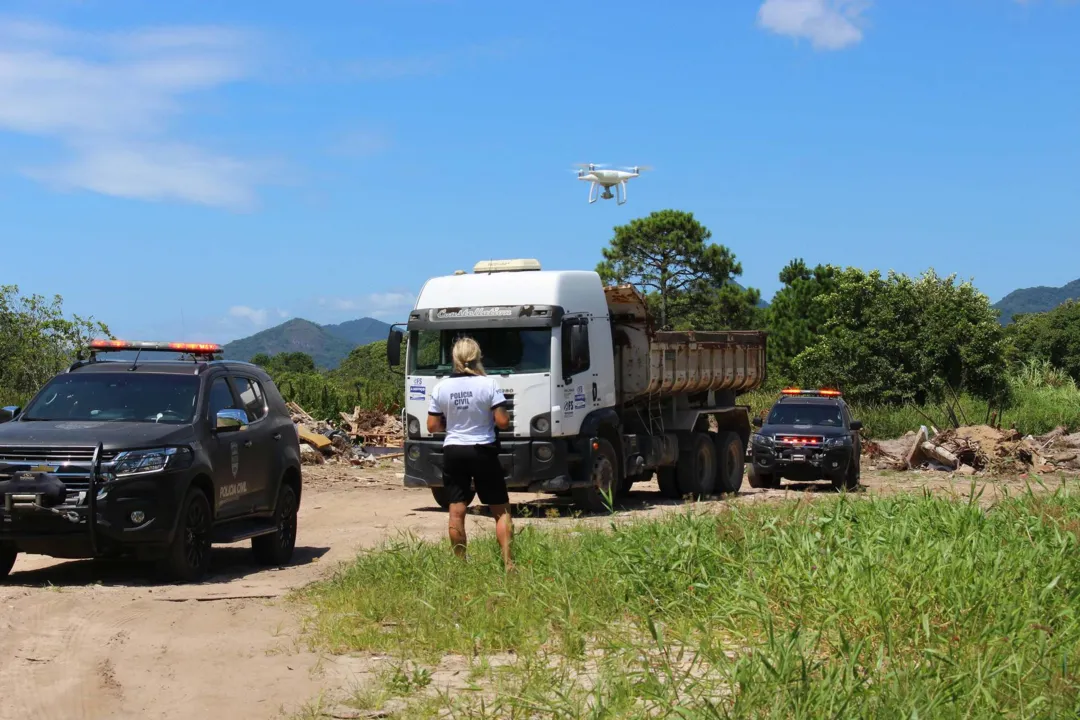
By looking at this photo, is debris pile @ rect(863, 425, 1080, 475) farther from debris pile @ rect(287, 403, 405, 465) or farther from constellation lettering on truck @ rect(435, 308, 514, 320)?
constellation lettering on truck @ rect(435, 308, 514, 320)

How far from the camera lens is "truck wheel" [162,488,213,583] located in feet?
34.3

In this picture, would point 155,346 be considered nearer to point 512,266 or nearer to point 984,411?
point 512,266

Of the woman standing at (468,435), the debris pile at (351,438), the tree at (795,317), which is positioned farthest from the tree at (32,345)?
the tree at (795,317)

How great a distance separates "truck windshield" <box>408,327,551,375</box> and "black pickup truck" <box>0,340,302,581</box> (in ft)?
14.5

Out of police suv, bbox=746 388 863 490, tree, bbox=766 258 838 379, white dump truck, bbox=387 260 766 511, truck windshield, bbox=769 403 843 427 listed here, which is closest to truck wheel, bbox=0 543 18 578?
white dump truck, bbox=387 260 766 511

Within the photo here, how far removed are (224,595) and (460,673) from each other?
3661 mm

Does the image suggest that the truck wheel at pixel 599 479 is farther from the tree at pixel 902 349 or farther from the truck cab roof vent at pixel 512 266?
the tree at pixel 902 349

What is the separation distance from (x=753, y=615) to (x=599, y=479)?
10.8m

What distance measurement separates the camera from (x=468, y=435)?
9.72 meters

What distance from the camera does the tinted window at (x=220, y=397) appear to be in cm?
1155

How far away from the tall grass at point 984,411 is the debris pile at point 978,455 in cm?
443

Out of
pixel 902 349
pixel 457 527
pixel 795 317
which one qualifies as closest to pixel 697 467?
pixel 457 527

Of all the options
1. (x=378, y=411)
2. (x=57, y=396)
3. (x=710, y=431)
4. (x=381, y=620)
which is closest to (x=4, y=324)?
(x=378, y=411)

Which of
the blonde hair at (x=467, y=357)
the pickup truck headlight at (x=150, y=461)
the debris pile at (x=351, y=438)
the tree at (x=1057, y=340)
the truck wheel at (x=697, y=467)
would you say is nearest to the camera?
the blonde hair at (x=467, y=357)
